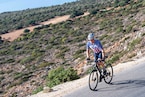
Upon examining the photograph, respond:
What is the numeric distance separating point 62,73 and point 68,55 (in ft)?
68.4

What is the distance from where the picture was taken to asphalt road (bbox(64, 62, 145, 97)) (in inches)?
488

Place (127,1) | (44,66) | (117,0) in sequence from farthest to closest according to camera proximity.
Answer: (117,0), (127,1), (44,66)

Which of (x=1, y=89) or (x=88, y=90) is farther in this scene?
(x=1, y=89)

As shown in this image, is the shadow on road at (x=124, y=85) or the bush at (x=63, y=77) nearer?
the shadow on road at (x=124, y=85)

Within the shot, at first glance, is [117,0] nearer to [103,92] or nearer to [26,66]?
[26,66]

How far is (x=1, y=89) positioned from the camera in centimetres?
2994

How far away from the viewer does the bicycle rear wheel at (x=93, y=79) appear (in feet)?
43.4

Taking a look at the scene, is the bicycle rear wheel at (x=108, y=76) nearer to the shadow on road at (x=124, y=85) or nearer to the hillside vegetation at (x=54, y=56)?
the shadow on road at (x=124, y=85)

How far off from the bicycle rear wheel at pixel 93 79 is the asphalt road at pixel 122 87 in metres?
0.18

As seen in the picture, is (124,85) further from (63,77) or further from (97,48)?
(63,77)

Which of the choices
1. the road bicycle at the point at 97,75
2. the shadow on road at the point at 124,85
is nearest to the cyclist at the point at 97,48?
the road bicycle at the point at 97,75

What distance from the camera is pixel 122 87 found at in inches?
520

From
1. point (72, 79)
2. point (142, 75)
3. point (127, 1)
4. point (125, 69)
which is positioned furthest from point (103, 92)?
point (127, 1)

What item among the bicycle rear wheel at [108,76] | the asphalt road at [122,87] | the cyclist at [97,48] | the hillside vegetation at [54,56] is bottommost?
the hillside vegetation at [54,56]
